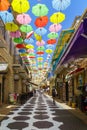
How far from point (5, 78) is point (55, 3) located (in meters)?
18.9

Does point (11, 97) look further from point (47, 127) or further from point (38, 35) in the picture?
point (47, 127)

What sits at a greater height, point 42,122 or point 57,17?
point 57,17

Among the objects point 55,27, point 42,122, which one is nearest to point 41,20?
point 55,27

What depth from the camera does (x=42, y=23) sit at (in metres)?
16.5

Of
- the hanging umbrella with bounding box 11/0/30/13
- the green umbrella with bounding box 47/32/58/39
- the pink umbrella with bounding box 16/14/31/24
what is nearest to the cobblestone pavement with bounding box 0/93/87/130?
the green umbrella with bounding box 47/32/58/39

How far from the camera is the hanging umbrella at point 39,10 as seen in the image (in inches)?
618

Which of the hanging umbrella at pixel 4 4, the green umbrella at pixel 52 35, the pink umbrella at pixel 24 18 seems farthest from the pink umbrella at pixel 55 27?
the hanging umbrella at pixel 4 4

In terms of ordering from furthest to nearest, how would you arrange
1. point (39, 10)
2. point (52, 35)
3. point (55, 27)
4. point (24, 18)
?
1. point (52, 35)
2. point (55, 27)
3. point (24, 18)
4. point (39, 10)

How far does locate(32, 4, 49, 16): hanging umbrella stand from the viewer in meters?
15.7

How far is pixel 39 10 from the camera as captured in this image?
15680mm

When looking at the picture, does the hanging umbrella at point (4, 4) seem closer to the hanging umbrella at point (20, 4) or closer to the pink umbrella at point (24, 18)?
the hanging umbrella at point (20, 4)

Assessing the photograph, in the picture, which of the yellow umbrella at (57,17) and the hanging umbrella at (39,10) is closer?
the hanging umbrella at (39,10)

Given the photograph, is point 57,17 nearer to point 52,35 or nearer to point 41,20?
point 41,20

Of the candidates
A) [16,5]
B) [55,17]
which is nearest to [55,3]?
[55,17]
